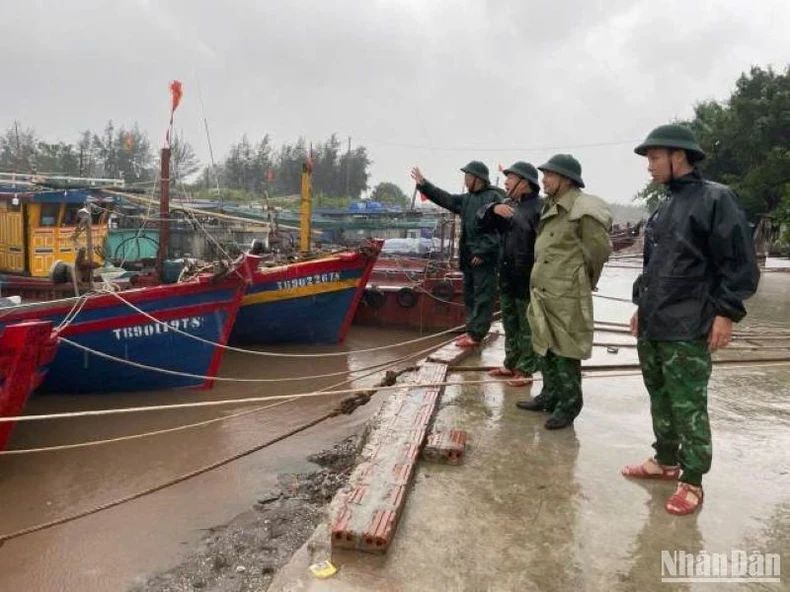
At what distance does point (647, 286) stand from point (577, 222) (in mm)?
681

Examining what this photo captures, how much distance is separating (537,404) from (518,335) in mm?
662

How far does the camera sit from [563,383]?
3.60 metres

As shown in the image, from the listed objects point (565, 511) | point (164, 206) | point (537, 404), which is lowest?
point (565, 511)

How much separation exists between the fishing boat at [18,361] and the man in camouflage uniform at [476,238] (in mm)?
3466

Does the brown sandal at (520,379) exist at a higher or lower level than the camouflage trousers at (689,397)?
lower

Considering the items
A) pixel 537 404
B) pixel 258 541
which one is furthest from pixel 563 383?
pixel 258 541

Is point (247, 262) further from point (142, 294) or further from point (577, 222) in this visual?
point (577, 222)

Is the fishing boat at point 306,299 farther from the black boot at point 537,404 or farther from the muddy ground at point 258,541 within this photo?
the black boot at point 537,404

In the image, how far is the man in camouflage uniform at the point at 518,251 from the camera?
161 inches

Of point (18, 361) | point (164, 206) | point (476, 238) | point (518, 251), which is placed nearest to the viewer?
point (518, 251)

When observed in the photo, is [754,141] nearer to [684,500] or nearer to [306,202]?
[306,202]

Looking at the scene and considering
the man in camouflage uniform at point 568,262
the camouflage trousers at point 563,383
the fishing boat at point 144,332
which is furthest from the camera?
the fishing boat at point 144,332

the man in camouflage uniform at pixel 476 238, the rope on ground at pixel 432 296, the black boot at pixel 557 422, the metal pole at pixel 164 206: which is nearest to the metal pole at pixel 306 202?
the rope on ground at pixel 432 296

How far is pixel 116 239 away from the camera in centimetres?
1666
